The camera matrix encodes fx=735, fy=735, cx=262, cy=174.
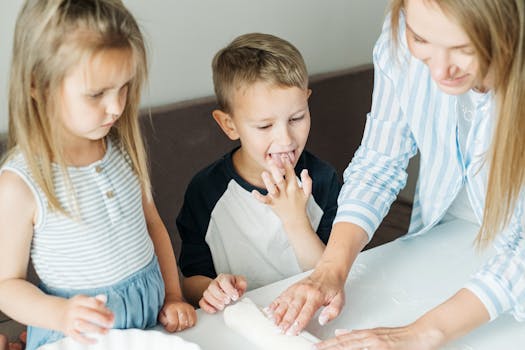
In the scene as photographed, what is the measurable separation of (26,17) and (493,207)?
0.77 metres

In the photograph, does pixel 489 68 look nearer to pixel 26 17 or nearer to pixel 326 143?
pixel 26 17

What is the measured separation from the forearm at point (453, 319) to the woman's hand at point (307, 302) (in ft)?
0.46

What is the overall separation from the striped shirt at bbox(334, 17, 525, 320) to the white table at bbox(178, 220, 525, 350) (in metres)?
0.06

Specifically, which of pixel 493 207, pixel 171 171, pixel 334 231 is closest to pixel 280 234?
pixel 334 231

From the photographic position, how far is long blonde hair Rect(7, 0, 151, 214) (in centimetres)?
104

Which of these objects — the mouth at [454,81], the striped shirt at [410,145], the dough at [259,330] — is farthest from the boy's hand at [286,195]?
the mouth at [454,81]

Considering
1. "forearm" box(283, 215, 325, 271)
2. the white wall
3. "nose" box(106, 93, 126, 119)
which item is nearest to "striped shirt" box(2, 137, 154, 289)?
"nose" box(106, 93, 126, 119)

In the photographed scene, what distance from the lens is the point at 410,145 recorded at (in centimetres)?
150

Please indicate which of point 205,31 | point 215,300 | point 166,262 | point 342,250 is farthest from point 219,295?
point 205,31

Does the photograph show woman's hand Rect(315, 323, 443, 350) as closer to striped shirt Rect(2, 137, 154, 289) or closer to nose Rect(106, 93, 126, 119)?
striped shirt Rect(2, 137, 154, 289)

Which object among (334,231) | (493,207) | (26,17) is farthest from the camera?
(334,231)

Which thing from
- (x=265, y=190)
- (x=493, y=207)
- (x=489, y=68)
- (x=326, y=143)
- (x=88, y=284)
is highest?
(x=489, y=68)

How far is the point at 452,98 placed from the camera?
140 centimetres

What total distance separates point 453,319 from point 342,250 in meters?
0.25
